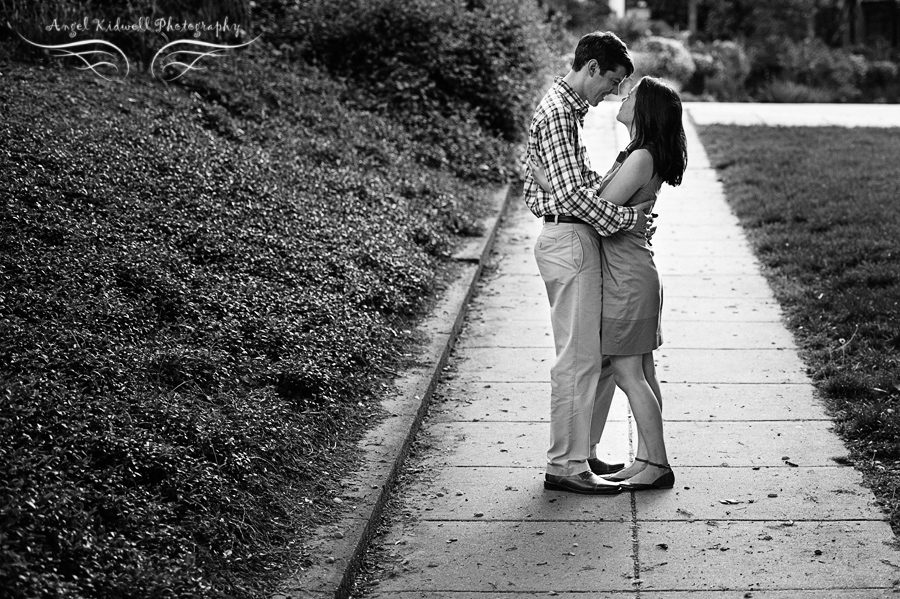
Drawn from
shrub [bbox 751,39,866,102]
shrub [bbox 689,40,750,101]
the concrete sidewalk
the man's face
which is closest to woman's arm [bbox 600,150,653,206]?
the man's face

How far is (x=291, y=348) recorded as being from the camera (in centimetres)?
537

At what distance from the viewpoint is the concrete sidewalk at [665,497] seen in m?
3.87

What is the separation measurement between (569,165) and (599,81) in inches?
15.3

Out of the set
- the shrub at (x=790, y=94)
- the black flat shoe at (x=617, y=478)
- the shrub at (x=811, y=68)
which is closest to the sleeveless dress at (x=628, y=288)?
the black flat shoe at (x=617, y=478)

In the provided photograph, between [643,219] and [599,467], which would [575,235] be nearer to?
[643,219]

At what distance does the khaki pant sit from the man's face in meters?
0.58

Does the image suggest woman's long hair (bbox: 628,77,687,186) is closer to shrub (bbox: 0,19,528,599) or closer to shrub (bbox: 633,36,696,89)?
shrub (bbox: 0,19,528,599)

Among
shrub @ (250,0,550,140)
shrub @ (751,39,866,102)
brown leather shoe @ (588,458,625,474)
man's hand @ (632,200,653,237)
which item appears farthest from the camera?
shrub @ (751,39,866,102)

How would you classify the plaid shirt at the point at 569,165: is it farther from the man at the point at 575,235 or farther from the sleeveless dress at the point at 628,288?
the sleeveless dress at the point at 628,288

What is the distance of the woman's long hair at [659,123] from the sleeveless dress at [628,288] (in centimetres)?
12

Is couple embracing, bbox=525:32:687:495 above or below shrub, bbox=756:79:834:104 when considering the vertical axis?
above

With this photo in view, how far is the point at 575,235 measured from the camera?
4480mm

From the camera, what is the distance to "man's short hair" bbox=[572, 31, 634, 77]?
14.3 feet

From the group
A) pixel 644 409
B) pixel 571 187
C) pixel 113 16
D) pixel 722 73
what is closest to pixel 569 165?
pixel 571 187
